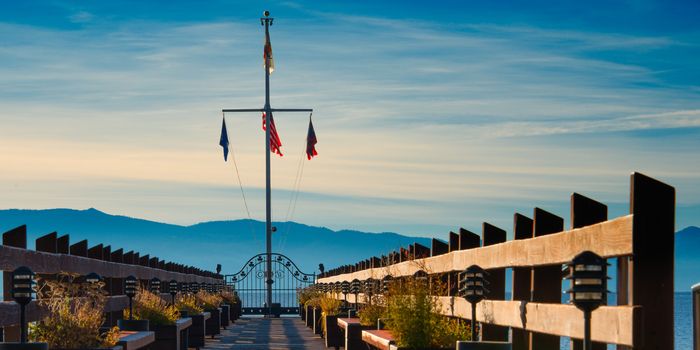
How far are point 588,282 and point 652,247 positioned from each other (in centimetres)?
43

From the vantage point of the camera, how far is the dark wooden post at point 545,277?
1027cm

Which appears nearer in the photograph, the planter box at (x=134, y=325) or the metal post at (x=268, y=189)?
the planter box at (x=134, y=325)

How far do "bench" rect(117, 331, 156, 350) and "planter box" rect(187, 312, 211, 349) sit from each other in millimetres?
6967

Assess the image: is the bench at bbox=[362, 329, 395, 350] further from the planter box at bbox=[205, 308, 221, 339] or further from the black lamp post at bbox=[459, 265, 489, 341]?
the planter box at bbox=[205, 308, 221, 339]

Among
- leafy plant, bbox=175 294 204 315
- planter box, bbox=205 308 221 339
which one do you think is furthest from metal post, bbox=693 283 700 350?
planter box, bbox=205 308 221 339

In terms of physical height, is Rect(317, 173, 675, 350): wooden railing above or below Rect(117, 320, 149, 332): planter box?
above

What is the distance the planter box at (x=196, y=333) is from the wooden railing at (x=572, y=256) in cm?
967

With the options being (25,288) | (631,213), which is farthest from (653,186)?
(25,288)

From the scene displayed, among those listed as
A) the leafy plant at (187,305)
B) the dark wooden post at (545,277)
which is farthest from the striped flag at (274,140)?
the dark wooden post at (545,277)

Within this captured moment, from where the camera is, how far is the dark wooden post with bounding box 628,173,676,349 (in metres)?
7.29

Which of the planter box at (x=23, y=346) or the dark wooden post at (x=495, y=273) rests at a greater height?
the dark wooden post at (x=495, y=273)

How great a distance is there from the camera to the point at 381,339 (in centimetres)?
1379

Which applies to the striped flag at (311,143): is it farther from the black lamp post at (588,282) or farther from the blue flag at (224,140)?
the black lamp post at (588,282)

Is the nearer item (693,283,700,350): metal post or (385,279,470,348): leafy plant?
(693,283,700,350): metal post
